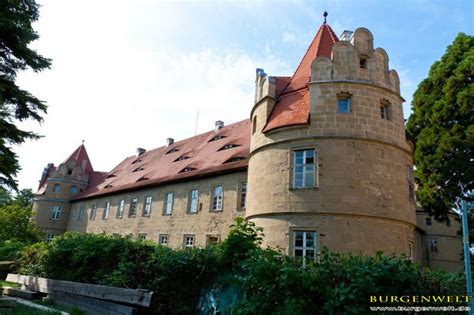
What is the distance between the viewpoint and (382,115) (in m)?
13.8

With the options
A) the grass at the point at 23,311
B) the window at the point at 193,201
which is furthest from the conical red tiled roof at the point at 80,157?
the grass at the point at 23,311

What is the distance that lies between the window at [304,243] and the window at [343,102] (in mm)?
5120

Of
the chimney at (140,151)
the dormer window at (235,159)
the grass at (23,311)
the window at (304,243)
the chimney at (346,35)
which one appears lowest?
the grass at (23,311)

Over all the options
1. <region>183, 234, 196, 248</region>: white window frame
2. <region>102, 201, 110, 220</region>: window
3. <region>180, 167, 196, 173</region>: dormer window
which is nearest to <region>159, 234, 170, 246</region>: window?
<region>183, 234, 196, 248</region>: white window frame

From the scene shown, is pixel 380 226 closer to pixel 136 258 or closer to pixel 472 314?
pixel 472 314

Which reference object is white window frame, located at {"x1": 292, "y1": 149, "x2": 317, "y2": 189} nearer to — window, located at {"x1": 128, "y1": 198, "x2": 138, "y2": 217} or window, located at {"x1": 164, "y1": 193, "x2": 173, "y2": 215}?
window, located at {"x1": 164, "y1": 193, "x2": 173, "y2": 215}

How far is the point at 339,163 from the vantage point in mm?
12430

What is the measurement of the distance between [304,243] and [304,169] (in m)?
2.83

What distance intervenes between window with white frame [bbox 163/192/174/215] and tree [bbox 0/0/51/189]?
479 inches

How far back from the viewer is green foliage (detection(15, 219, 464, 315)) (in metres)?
5.16

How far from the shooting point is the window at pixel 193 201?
21.4 metres

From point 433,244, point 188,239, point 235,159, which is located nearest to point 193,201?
point 188,239

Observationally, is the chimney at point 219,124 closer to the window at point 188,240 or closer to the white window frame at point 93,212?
the window at point 188,240

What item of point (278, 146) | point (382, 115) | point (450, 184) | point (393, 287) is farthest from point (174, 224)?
point (393, 287)
